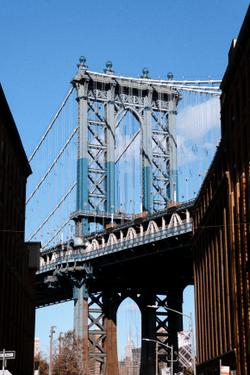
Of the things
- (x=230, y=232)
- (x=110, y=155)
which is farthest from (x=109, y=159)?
(x=230, y=232)

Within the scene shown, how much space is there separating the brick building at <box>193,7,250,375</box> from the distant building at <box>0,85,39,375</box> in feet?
52.1

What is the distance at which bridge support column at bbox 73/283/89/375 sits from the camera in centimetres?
10838

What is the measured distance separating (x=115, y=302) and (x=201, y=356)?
46.6m

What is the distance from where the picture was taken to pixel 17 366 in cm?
7656

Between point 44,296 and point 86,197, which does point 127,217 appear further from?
point 44,296

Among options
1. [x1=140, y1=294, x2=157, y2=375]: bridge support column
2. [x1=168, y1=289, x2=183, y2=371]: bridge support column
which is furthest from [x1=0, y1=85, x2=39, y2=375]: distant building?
[x1=168, y1=289, x2=183, y2=371]: bridge support column

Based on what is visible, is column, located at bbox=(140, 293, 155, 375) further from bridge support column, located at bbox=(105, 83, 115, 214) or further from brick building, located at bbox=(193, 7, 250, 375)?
brick building, located at bbox=(193, 7, 250, 375)

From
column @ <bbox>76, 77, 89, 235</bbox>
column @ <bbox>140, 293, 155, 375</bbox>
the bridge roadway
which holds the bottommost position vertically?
column @ <bbox>140, 293, 155, 375</bbox>

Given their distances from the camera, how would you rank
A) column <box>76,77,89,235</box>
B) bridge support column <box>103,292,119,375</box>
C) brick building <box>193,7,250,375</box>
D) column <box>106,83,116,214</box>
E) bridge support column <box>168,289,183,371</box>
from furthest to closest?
bridge support column <box>168,289,183,371</box>
bridge support column <box>103,292,119,375</box>
column <box>106,83,116,214</box>
column <box>76,77,89,235</box>
brick building <box>193,7,250,375</box>

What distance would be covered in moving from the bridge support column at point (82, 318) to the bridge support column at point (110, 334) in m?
3.97

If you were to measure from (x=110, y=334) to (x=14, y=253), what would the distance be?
4446cm

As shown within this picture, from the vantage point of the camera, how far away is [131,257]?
104 meters

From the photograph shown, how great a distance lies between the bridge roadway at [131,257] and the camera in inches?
3728

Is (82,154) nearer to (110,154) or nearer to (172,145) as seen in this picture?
(110,154)
